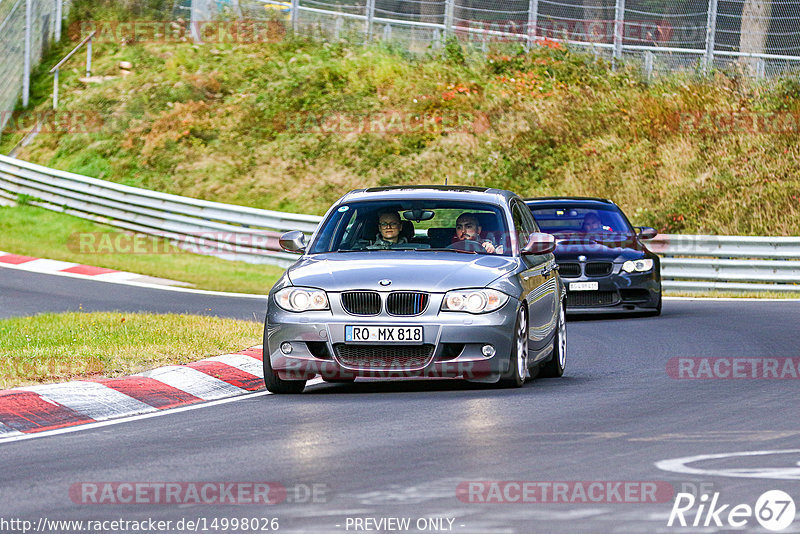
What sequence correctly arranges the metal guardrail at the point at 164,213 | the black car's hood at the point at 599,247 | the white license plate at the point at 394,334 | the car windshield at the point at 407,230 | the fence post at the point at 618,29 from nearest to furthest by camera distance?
the white license plate at the point at 394,334
the car windshield at the point at 407,230
the black car's hood at the point at 599,247
the metal guardrail at the point at 164,213
the fence post at the point at 618,29

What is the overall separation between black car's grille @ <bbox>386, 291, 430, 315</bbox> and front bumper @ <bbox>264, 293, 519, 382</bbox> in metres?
0.05

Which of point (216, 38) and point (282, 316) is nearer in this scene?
point (282, 316)

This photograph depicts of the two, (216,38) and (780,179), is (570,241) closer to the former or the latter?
(780,179)

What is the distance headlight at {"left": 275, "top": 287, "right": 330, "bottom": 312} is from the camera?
10.1m

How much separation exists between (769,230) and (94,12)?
22503 millimetres

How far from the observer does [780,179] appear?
29.8m

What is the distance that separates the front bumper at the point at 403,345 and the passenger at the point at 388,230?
1136mm

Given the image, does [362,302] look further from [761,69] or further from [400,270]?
[761,69]

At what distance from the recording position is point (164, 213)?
2841cm

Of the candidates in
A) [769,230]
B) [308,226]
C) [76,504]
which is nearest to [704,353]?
[76,504]

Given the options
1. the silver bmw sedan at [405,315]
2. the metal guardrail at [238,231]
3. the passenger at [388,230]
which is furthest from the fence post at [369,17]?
the silver bmw sedan at [405,315]

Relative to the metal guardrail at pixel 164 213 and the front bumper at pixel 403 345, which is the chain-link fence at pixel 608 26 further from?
the front bumper at pixel 403 345

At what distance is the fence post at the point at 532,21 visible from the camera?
35.2 meters

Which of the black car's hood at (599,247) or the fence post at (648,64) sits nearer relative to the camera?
the black car's hood at (599,247)
